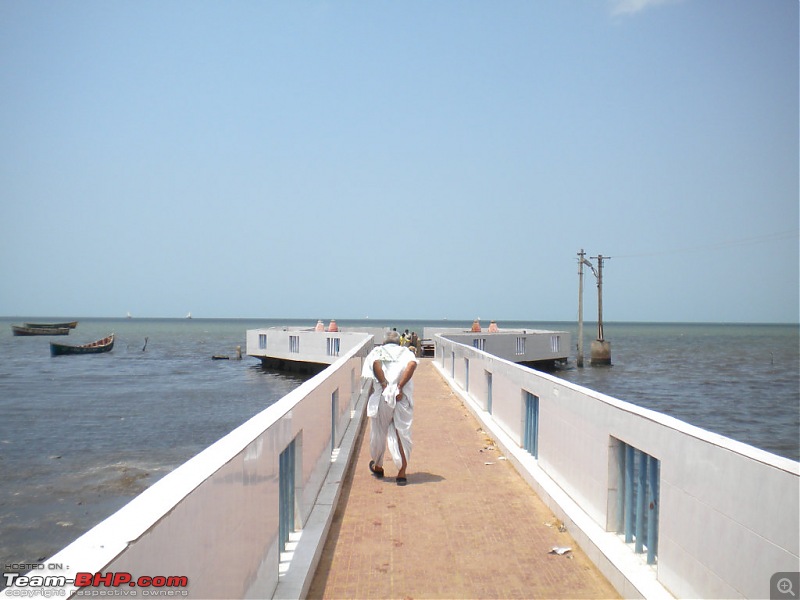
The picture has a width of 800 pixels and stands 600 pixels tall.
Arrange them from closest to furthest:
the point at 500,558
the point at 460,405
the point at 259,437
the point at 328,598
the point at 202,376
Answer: the point at 259,437 < the point at 328,598 < the point at 500,558 < the point at 460,405 < the point at 202,376

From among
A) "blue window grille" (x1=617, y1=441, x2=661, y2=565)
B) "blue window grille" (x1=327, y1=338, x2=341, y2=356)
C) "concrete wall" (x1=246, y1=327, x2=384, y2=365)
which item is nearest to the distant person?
"blue window grille" (x1=617, y1=441, x2=661, y2=565)

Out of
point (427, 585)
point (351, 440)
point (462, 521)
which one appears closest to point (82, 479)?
point (351, 440)

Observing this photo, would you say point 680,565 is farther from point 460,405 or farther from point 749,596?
point 460,405

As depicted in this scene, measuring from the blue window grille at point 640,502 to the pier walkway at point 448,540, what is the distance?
1.25 ft

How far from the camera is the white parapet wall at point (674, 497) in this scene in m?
3.22

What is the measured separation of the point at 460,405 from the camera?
13992 millimetres

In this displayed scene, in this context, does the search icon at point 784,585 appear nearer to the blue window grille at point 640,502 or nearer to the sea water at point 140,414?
the blue window grille at point 640,502

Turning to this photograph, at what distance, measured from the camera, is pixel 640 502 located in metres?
4.85

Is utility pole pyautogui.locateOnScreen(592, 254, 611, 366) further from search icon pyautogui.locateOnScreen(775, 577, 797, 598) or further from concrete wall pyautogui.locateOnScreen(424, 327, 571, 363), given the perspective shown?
search icon pyautogui.locateOnScreen(775, 577, 797, 598)

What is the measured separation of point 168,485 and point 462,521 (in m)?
3.87

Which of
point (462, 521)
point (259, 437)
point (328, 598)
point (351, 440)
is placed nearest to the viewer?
point (259, 437)

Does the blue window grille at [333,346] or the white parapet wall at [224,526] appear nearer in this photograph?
the white parapet wall at [224,526]

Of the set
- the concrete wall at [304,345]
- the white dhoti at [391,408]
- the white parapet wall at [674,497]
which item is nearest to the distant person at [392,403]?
the white dhoti at [391,408]

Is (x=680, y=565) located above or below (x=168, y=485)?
below
